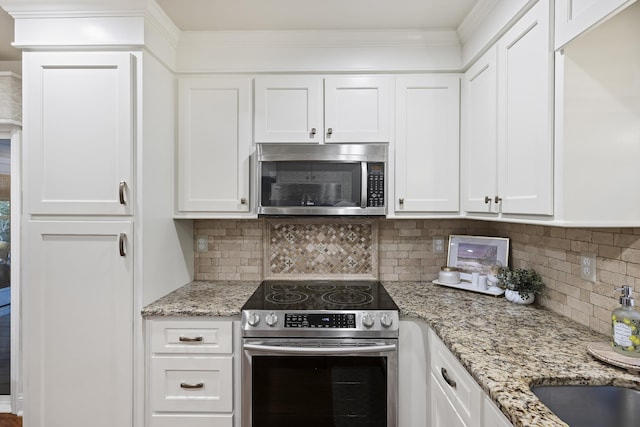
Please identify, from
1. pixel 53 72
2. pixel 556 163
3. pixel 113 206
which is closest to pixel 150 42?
pixel 53 72

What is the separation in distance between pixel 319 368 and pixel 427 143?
56.0 inches

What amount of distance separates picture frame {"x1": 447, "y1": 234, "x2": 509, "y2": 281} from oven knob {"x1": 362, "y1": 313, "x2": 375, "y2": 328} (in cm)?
84

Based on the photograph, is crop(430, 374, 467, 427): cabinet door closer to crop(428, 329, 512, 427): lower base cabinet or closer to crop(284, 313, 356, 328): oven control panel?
crop(428, 329, 512, 427): lower base cabinet

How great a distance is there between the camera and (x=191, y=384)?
5.81 feet

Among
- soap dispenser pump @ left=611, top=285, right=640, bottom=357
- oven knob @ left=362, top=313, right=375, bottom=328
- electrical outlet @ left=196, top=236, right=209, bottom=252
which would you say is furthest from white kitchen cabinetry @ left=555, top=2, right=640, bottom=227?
electrical outlet @ left=196, top=236, right=209, bottom=252

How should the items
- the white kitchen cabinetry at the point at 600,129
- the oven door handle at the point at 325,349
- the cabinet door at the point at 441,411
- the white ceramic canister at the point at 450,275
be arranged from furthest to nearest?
the white ceramic canister at the point at 450,275, the oven door handle at the point at 325,349, the cabinet door at the point at 441,411, the white kitchen cabinetry at the point at 600,129

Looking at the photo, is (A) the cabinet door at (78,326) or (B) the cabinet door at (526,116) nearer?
(B) the cabinet door at (526,116)

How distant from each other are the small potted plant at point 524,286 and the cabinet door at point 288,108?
134 centimetres

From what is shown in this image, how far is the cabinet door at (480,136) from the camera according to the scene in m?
1.71

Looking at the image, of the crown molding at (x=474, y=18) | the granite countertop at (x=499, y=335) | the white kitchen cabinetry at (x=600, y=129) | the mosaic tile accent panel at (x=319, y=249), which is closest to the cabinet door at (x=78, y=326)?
the granite countertop at (x=499, y=335)

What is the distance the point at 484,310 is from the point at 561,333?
36cm

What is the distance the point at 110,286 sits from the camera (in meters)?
1.75

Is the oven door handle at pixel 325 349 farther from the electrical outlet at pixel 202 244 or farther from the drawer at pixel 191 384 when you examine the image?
the electrical outlet at pixel 202 244

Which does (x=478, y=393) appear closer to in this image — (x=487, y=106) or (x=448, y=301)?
(x=448, y=301)
